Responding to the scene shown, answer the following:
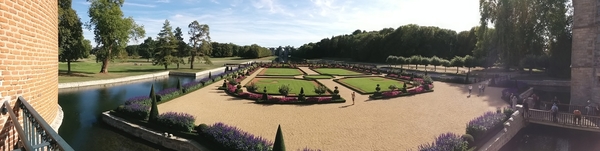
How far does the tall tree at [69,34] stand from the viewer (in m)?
31.8

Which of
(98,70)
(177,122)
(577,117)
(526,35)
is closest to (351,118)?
(177,122)

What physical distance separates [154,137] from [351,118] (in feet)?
29.3

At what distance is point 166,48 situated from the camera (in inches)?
2021

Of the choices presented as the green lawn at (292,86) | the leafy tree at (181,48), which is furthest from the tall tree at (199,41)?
the green lawn at (292,86)

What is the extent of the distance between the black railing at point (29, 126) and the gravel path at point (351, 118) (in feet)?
28.3

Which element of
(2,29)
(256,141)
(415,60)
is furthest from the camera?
(415,60)

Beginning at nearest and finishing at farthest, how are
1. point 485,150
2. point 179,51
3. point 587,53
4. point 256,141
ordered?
1. point 256,141
2. point 485,150
3. point 587,53
4. point 179,51

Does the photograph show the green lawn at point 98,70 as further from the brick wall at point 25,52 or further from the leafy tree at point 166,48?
the brick wall at point 25,52

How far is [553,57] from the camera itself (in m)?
35.3

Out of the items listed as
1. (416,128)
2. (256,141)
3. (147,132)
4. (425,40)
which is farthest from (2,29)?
(425,40)

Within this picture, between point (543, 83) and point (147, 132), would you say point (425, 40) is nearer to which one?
point (543, 83)

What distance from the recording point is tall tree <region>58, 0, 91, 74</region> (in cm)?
3178

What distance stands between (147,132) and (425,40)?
2408 inches

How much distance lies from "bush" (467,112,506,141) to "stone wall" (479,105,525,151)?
0.34m
